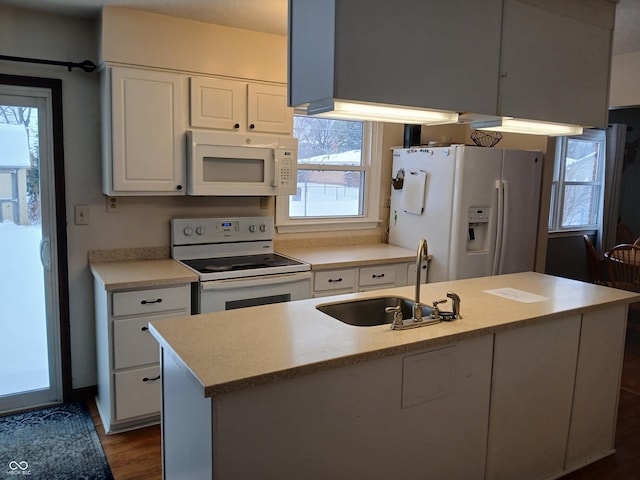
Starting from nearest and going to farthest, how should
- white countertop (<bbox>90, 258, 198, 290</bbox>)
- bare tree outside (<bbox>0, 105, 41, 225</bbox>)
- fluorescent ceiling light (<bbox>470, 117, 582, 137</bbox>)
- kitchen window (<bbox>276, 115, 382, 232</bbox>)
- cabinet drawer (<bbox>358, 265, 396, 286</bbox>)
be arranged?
fluorescent ceiling light (<bbox>470, 117, 582, 137</bbox>) → white countertop (<bbox>90, 258, 198, 290</bbox>) → bare tree outside (<bbox>0, 105, 41, 225</bbox>) → cabinet drawer (<bbox>358, 265, 396, 286</bbox>) → kitchen window (<bbox>276, 115, 382, 232</bbox>)

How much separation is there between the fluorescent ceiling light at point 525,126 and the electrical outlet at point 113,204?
7.18ft

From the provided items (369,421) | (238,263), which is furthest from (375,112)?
(238,263)

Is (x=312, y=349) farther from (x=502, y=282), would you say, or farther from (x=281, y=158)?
(x=281, y=158)

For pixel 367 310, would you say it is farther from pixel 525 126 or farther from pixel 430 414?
pixel 525 126

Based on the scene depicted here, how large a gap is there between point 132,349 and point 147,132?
1.26m

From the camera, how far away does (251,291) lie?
310 centimetres

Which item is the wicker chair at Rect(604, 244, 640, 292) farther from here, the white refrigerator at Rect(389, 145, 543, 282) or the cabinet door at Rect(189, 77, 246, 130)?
the cabinet door at Rect(189, 77, 246, 130)

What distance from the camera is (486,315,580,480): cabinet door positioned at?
219 cm

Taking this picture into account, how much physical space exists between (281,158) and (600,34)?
1.94m

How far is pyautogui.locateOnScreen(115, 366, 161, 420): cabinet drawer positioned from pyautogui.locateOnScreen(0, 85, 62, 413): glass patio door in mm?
678

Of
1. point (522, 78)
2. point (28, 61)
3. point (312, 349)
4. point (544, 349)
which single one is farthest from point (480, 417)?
point (28, 61)

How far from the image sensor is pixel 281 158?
345cm

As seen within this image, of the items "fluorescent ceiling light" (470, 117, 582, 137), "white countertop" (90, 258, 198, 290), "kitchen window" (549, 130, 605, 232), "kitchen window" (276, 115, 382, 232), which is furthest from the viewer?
"kitchen window" (549, 130, 605, 232)

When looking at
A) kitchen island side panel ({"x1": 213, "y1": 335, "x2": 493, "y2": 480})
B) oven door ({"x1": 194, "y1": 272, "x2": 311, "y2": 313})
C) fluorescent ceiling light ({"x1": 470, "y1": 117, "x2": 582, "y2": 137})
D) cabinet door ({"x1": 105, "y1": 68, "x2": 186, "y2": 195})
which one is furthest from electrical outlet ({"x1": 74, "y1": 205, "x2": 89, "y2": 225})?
fluorescent ceiling light ({"x1": 470, "y1": 117, "x2": 582, "y2": 137})
